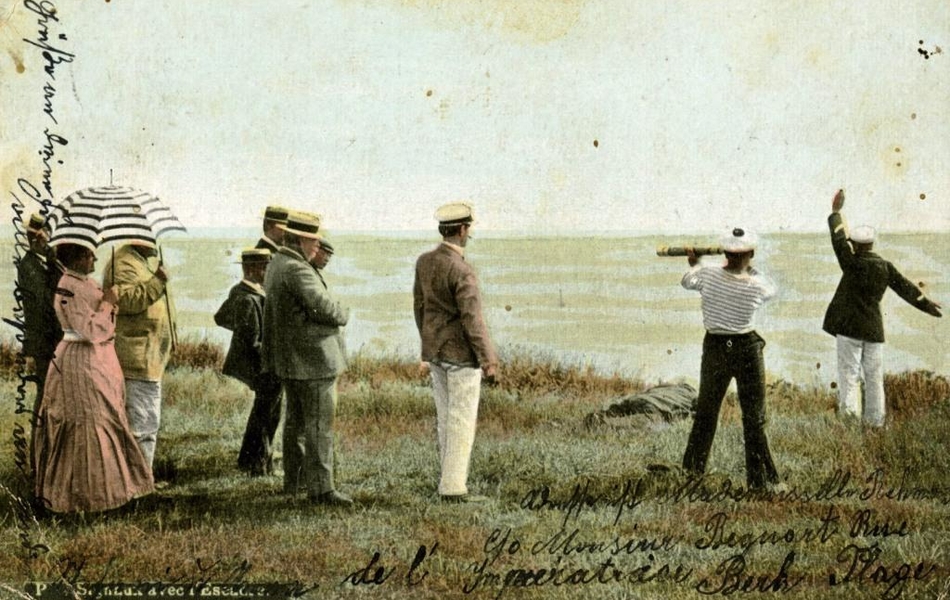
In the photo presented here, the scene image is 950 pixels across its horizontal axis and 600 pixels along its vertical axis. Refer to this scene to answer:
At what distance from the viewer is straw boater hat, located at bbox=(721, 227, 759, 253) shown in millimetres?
6148

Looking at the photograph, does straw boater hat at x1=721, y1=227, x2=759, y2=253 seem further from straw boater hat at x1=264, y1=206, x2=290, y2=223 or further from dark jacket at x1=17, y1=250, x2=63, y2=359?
dark jacket at x1=17, y1=250, x2=63, y2=359

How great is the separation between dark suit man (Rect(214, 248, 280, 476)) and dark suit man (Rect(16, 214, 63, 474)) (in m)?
1.15

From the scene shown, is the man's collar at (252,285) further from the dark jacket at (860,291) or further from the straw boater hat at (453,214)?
the dark jacket at (860,291)

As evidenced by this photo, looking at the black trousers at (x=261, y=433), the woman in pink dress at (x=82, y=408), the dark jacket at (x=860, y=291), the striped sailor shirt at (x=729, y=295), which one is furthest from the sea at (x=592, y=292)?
the woman in pink dress at (x=82, y=408)

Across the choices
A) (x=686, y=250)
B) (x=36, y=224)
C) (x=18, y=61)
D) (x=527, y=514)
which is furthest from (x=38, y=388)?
(x=686, y=250)

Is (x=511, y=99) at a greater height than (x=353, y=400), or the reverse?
(x=511, y=99)

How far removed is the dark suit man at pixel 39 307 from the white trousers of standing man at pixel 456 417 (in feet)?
8.37

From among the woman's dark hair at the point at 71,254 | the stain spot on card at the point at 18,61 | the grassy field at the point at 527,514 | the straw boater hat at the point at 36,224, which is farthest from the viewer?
the stain spot on card at the point at 18,61

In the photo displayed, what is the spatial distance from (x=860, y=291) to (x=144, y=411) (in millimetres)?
5126

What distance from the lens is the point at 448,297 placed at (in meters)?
6.02

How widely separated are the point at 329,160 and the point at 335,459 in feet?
7.04

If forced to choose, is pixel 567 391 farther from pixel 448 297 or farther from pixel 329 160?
pixel 329 160

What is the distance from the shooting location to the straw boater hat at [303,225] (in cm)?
590

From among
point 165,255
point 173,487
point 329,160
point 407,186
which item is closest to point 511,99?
point 407,186
